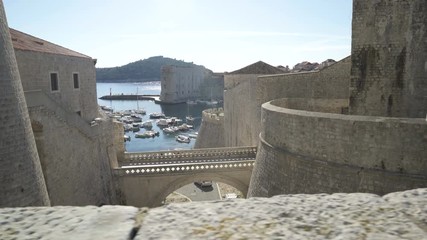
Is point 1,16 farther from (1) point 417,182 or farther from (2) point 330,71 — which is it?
(2) point 330,71

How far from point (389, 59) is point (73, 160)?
12337 millimetres

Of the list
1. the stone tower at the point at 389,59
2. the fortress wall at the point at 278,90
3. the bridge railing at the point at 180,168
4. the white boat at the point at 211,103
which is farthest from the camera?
the white boat at the point at 211,103

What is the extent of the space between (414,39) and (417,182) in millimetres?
5919

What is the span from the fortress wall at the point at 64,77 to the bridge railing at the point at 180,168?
4.07 m

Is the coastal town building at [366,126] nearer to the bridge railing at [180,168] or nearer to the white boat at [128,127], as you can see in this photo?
the bridge railing at [180,168]

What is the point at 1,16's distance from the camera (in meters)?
7.01

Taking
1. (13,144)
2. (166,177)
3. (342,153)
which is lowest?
(166,177)

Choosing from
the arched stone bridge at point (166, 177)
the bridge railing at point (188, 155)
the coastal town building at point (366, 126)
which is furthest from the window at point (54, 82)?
the coastal town building at point (366, 126)

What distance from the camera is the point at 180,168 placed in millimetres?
15414

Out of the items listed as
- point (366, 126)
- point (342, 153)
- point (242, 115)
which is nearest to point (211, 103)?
point (242, 115)

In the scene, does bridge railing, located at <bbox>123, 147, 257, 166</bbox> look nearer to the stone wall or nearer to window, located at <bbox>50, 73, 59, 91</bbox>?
window, located at <bbox>50, 73, 59, 91</bbox>

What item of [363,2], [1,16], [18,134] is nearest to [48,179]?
[18,134]

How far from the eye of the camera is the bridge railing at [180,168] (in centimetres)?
1527

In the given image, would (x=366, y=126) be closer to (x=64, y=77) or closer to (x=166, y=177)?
(x=166, y=177)
